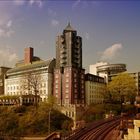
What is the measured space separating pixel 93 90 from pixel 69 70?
20.6 m

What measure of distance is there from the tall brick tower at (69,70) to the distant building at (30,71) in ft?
12.3

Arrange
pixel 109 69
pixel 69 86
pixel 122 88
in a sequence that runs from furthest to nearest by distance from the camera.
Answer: pixel 109 69 < pixel 122 88 < pixel 69 86

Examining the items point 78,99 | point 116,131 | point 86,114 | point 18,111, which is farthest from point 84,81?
point 116,131

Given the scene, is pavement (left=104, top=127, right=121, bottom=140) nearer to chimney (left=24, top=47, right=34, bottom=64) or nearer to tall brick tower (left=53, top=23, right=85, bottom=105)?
tall brick tower (left=53, top=23, right=85, bottom=105)

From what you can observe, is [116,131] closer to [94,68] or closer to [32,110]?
[32,110]

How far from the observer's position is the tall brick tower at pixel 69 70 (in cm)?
11794

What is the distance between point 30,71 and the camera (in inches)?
5266

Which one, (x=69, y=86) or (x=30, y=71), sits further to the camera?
(x=30, y=71)

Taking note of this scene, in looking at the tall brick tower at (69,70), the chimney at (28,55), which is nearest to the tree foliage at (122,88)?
the tall brick tower at (69,70)

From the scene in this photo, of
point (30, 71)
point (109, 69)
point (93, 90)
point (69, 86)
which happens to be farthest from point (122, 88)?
point (109, 69)

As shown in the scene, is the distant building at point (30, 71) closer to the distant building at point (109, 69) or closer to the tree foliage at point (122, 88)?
the tree foliage at point (122, 88)

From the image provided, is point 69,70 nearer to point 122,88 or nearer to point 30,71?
point 122,88

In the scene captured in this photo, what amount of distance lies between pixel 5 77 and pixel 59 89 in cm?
4100

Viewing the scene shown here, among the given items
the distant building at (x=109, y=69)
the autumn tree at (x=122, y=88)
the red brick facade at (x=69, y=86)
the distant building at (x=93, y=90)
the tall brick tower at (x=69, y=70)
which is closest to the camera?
the autumn tree at (x=122, y=88)
